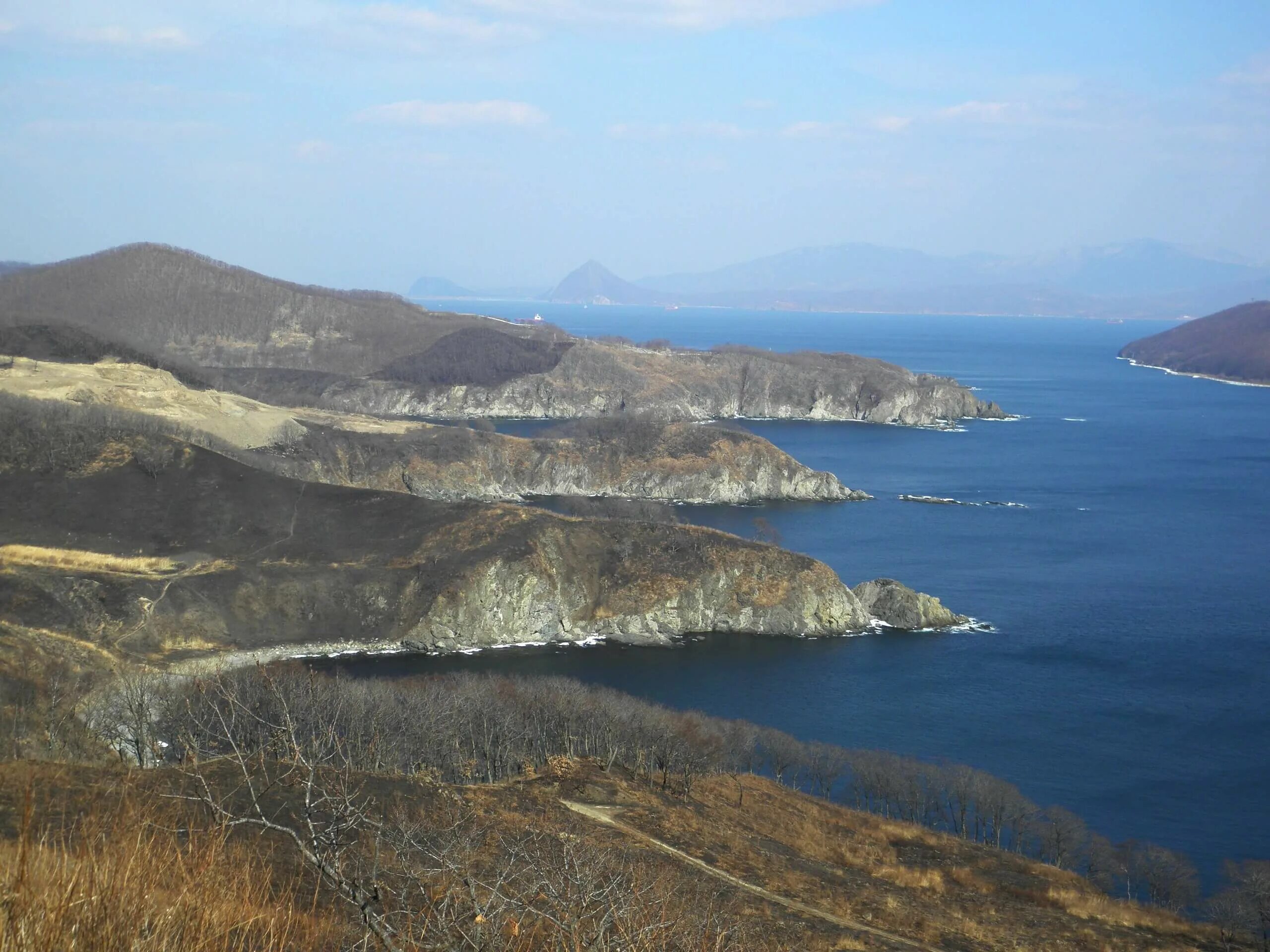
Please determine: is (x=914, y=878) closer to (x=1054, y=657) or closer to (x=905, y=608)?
(x=1054, y=657)

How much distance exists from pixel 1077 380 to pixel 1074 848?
17734 centimetres

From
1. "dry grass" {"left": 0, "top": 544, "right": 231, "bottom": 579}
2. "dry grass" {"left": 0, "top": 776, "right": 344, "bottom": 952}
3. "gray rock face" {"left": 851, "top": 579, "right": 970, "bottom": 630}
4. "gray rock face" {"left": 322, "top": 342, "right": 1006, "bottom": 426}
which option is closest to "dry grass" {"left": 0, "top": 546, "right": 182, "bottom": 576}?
"dry grass" {"left": 0, "top": 544, "right": 231, "bottom": 579}

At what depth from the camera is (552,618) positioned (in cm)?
5466

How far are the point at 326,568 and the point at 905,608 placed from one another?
31.5 meters

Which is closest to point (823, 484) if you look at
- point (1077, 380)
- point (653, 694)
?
Answer: point (653, 694)

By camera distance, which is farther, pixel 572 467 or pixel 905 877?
pixel 572 467

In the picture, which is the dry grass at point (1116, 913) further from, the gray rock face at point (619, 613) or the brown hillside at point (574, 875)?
the gray rock face at point (619, 613)

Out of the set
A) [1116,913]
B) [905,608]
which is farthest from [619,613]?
[1116,913]

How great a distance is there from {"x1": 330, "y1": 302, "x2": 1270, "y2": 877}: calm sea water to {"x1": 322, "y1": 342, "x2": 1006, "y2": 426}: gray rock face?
45438mm

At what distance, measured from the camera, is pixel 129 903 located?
6.16 m

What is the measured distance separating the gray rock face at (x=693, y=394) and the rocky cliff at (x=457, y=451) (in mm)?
39945

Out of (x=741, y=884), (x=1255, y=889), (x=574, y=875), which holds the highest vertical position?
(x=574, y=875)

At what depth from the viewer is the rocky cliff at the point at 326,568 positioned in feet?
157

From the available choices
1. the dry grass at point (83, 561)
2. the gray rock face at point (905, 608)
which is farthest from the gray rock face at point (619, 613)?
the dry grass at point (83, 561)
